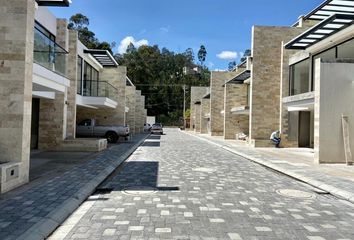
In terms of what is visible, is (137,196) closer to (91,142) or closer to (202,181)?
(202,181)

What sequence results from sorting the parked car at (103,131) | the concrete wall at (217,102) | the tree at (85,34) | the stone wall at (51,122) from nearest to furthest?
the stone wall at (51,122)
the parked car at (103,131)
the concrete wall at (217,102)
the tree at (85,34)

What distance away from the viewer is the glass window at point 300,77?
892 inches

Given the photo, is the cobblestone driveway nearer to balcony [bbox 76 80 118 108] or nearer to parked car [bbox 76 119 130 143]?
balcony [bbox 76 80 118 108]

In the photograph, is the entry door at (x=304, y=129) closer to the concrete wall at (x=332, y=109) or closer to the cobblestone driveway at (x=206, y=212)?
the concrete wall at (x=332, y=109)

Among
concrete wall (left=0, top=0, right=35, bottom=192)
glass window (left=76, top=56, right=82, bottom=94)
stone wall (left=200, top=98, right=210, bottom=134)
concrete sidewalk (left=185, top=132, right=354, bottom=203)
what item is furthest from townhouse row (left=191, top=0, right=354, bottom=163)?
glass window (left=76, top=56, right=82, bottom=94)

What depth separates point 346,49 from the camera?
736 inches

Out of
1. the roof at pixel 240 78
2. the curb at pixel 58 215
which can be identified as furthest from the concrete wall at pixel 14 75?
the roof at pixel 240 78

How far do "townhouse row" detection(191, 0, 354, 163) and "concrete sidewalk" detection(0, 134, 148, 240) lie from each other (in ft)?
31.5

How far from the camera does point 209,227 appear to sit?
6.15 metres

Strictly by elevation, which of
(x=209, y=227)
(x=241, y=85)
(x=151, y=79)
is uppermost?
(x=151, y=79)

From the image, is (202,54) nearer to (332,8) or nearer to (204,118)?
(204,118)

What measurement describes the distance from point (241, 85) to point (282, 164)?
2227cm

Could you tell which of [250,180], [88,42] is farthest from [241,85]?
[88,42]

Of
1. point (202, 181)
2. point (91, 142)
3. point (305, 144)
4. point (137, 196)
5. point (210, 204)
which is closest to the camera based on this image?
point (210, 204)
